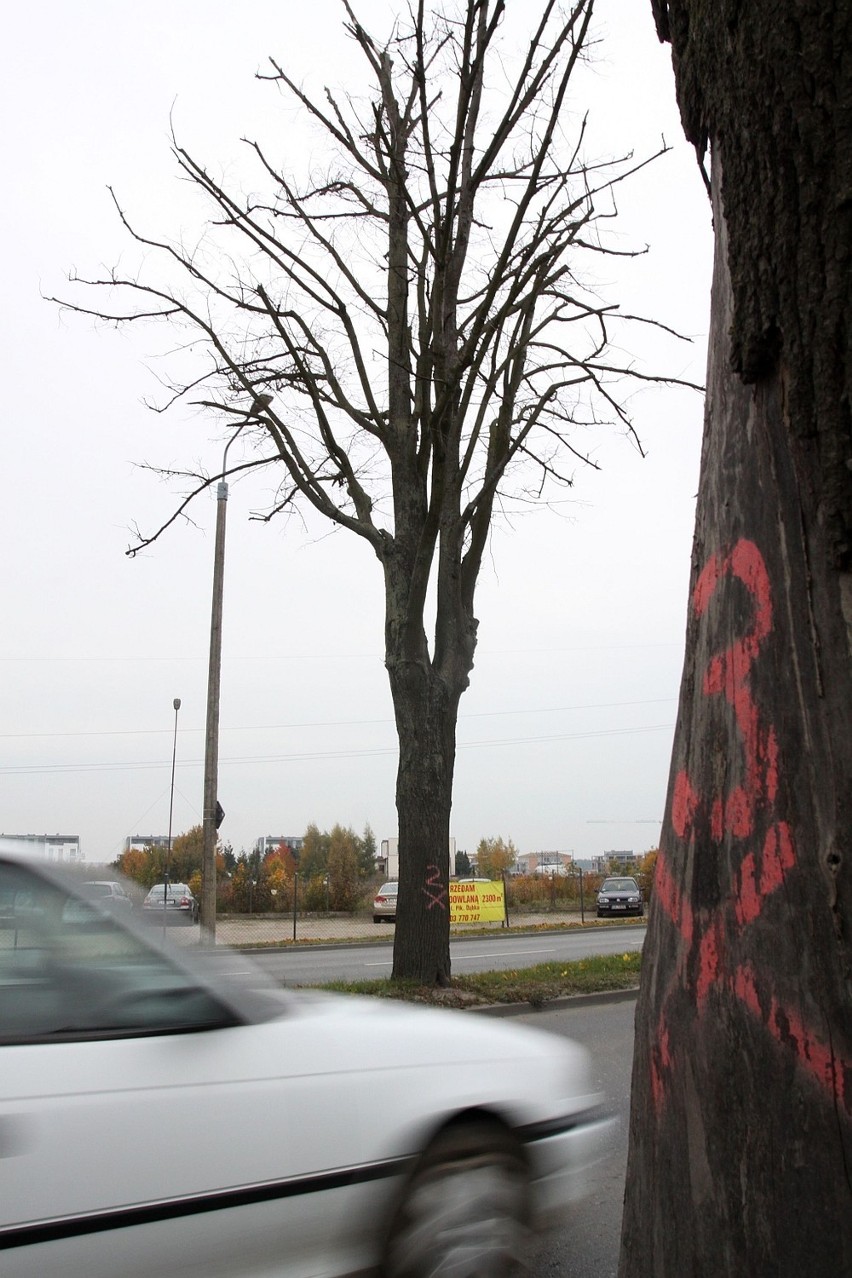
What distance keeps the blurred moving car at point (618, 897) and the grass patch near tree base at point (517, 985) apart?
68.5 ft

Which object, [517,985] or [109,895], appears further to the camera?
[517,985]

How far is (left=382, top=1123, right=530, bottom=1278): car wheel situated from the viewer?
3256mm

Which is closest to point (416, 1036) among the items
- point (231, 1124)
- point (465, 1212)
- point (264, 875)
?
point (465, 1212)

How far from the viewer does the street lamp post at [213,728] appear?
17469mm

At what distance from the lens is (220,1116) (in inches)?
116

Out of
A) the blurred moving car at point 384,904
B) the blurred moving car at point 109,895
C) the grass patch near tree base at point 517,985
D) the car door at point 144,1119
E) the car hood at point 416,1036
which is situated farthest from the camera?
the blurred moving car at point 384,904

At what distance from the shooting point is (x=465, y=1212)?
3359 mm

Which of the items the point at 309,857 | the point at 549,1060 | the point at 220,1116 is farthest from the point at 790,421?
the point at 309,857

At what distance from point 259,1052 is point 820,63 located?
2.79m

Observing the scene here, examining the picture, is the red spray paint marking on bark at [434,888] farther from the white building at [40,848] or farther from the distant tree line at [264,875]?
the white building at [40,848]

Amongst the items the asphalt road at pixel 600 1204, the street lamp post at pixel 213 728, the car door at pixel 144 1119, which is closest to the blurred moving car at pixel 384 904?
the street lamp post at pixel 213 728

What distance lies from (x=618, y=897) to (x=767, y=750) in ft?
110

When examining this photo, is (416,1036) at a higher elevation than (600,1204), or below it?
higher

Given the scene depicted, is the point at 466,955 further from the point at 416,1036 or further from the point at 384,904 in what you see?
the point at 416,1036
